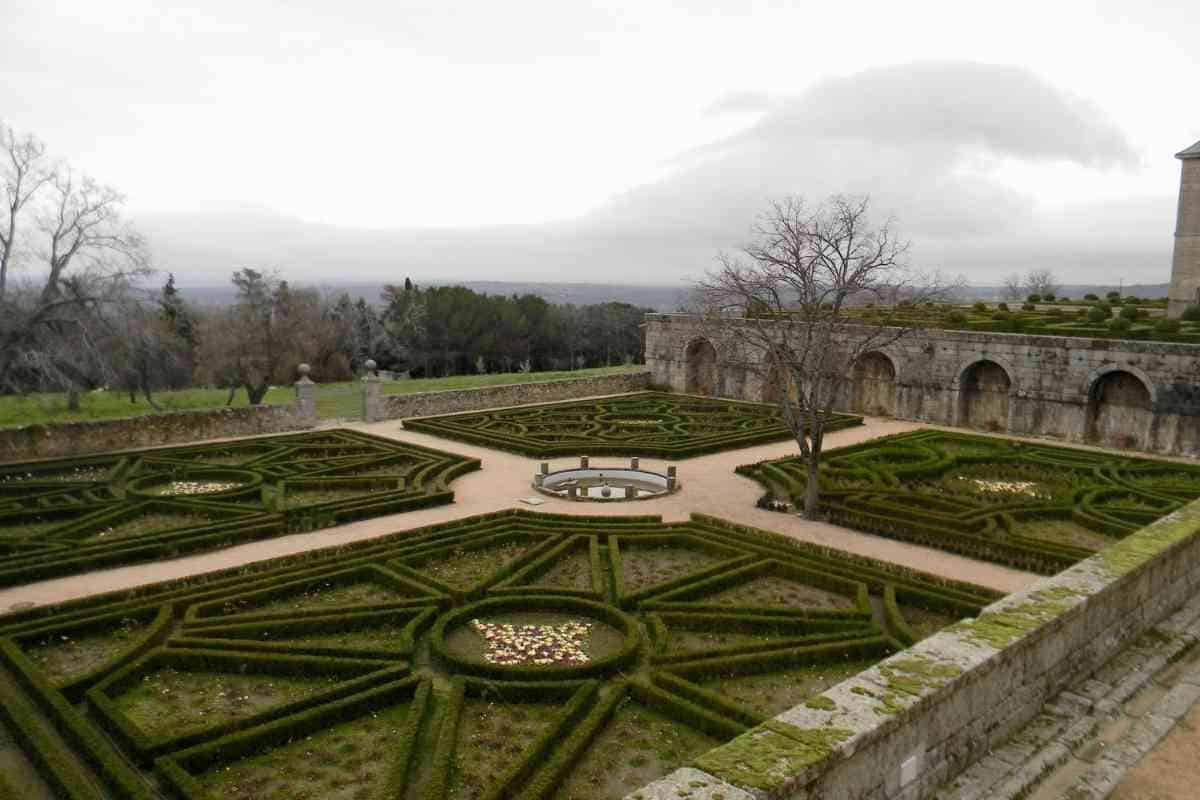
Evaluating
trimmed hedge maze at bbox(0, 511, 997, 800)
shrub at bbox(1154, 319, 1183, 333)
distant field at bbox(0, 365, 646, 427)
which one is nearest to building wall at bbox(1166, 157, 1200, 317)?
shrub at bbox(1154, 319, 1183, 333)

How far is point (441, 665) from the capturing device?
11469mm

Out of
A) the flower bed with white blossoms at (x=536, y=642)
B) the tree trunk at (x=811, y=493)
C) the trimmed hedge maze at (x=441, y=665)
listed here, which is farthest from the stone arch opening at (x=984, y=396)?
the flower bed with white blossoms at (x=536, y=642)

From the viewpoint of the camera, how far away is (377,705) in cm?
1030

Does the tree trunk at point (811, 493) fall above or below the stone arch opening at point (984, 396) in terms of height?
Answer: below

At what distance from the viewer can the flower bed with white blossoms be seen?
38.5 feet

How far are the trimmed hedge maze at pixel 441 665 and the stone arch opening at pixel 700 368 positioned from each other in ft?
76.0

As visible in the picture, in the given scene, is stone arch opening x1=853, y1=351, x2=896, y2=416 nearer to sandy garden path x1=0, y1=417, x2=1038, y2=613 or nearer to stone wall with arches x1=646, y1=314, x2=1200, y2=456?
stone wall with arches x1=646, y1=314, x2=1200, y2=456

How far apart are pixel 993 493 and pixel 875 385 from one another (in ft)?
42.9

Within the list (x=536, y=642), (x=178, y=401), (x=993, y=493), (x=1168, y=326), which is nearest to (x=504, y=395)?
(x=178, y=401)

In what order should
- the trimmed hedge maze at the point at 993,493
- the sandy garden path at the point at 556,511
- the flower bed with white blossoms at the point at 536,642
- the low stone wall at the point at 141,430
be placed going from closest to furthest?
the flower bed with white blossoms at the point at 536,642, the sandy garden path at the point at 556,511, the trimmed hedge maze at the point at 993,493, the low stone wall at the point at 141,430

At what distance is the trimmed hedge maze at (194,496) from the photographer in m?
15.9

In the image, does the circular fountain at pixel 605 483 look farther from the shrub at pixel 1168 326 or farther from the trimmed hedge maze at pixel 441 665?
the shrub at pixel 1168 326

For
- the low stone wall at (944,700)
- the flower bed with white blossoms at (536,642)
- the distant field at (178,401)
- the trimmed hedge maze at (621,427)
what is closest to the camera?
the low stone wall at (944,700)

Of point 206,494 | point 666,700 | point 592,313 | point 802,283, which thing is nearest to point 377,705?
point 666,700
